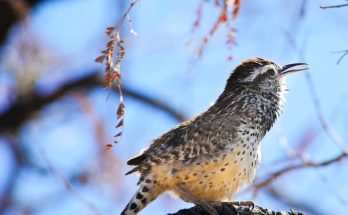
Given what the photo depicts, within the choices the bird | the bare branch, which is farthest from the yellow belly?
the bare branch

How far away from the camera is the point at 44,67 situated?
9.27 metres

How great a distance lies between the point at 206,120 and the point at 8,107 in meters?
3.29

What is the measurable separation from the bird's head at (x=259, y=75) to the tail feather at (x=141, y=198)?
3.98 ft

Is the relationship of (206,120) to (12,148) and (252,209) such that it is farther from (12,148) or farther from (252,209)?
(12,148)

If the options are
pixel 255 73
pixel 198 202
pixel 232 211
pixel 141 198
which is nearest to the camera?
pixel 232 211

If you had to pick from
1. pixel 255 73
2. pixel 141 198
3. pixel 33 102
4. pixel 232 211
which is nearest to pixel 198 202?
pixel 141 198

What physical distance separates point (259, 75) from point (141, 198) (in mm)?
1450

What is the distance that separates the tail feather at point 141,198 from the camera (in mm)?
5625

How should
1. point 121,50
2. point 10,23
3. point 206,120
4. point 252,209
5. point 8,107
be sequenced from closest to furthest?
point 121,50 → point 252,209 → point 206,120 → point 10,23 → point 8,107

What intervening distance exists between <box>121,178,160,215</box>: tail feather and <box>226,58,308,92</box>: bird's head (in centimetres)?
121

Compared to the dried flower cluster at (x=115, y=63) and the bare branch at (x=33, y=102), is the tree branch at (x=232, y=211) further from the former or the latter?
the bare branch at (x=33, y=102)

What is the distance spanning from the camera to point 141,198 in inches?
223

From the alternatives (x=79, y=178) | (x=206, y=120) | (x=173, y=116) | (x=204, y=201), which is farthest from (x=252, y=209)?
(x=173, y=116)

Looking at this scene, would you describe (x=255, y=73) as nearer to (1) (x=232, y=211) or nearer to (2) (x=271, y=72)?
(2) (x=271, y=72)
